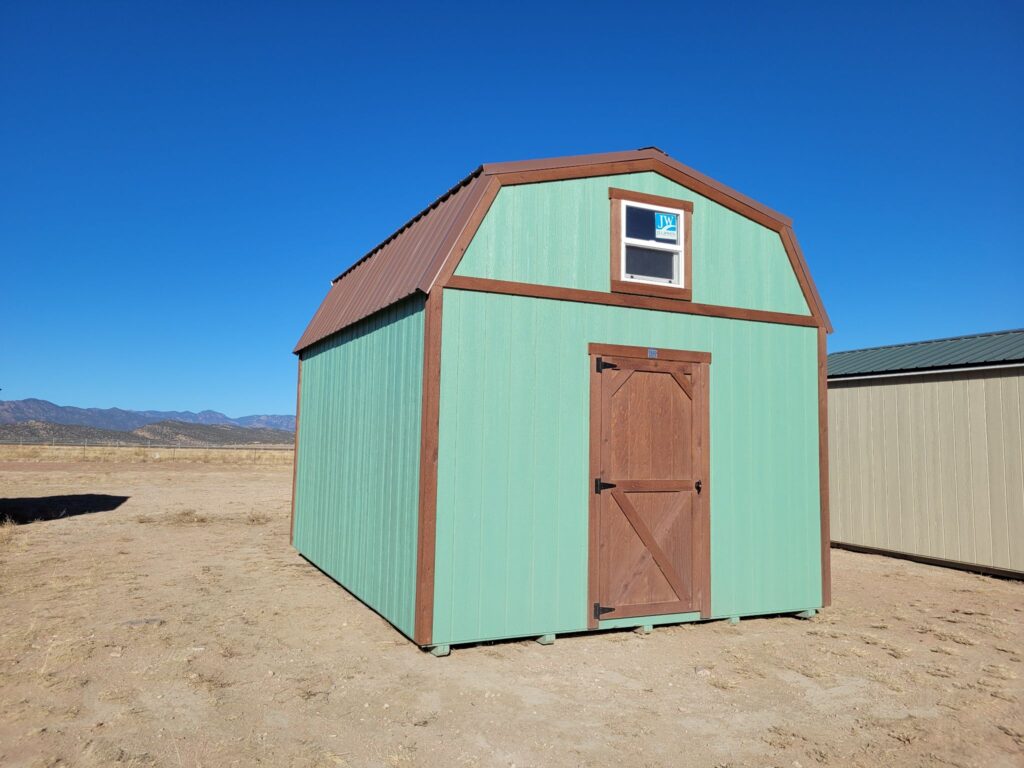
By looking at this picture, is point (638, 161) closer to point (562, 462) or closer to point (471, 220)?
point (471, 220)

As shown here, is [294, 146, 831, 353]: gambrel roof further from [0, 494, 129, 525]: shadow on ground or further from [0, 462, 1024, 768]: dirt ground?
[0, 494, 129, 525]: shadow on ground

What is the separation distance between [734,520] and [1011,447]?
5518 millimetres

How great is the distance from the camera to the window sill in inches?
272

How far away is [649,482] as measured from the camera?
684 centimetres

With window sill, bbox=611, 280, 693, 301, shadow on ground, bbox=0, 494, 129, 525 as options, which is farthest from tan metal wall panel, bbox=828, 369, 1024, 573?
shadow on ground, bbox=0, 494, 129, 525

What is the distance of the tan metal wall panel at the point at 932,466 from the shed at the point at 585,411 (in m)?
4.23

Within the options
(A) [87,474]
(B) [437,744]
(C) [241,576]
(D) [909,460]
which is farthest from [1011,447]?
(A) [87,474]

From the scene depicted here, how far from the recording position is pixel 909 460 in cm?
1137

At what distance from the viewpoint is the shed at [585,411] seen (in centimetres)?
609

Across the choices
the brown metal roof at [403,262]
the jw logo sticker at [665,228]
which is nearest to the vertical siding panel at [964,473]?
the jw logo sticker at [665,228]

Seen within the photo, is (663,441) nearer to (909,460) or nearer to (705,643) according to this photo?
(705,643)

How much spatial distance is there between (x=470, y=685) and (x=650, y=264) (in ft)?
14.4

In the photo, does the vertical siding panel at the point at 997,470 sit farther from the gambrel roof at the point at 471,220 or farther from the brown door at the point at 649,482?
the brown door at the point at 649,482

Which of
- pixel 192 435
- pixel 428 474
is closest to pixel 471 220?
pixel 428 474
